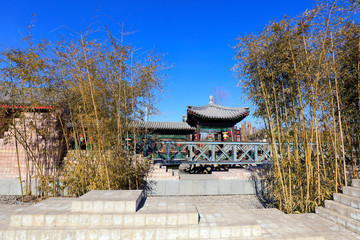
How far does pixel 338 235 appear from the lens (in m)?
2.05

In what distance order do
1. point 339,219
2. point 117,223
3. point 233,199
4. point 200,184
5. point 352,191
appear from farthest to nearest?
point 200,184 < point 233,199 < point 352,191 < point 339,219 < point 117,223

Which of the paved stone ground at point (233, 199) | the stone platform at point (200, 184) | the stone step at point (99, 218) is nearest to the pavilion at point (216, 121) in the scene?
the stone platform at point (200, 184)

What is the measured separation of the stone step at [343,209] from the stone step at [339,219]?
0.15ft

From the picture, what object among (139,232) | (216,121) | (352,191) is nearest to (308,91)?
(352,191)

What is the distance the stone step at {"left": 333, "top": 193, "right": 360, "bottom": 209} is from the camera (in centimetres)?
226

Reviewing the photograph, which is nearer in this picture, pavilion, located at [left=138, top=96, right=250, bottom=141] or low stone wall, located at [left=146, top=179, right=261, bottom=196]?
low stone wall, located at [left=146, top=179, right=261, bottom=196]

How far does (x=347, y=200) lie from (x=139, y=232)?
2.53m

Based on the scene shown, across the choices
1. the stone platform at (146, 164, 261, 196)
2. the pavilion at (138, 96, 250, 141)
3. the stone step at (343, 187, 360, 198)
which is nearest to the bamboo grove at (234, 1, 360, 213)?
the stone step at (343, 187, 360, 198)

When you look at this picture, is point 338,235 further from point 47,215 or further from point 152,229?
point 47,215

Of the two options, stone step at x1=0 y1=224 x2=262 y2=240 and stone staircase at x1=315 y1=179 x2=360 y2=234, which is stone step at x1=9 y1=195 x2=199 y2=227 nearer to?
stone step at x1=0 y1=224 x2=262 y2=240

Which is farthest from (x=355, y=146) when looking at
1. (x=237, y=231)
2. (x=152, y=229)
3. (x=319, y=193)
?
(x=152, y=229)

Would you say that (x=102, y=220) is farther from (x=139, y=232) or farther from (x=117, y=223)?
(x=139, y=232)

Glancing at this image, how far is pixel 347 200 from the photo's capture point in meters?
2.38

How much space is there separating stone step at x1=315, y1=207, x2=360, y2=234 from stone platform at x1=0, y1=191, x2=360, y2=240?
6 cm
